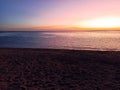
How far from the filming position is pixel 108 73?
10.7 metres

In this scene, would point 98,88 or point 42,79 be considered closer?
point 98,88

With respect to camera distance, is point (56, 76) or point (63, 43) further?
point (63, 43)

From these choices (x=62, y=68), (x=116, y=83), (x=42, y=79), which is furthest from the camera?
(x=62, y=68)

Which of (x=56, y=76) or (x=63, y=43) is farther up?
(x=56, y=76)

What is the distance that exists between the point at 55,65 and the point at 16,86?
4.34 meters

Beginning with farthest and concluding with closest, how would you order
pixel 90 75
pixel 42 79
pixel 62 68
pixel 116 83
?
pixel 62 68, pixel 90 75, pixel 42 79, pixel 116 83

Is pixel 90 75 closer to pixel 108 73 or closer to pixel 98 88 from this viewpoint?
pixel 108 73

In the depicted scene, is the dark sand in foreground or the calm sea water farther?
the calm sea water

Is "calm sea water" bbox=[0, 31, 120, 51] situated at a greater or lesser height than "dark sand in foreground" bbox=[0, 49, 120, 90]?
lesser

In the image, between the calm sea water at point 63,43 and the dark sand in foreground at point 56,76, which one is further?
the calm sea water at point 63,43

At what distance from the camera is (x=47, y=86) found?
859 cm

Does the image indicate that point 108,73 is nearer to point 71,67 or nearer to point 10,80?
point 71,67

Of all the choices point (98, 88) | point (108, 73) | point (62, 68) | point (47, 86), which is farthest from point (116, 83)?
point (62, 68)

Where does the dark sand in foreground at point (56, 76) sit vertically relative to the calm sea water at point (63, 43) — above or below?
above
